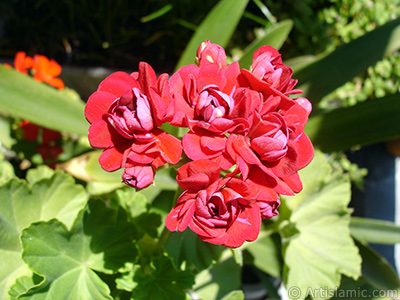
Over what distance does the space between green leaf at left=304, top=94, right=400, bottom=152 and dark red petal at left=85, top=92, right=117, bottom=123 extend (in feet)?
2.10

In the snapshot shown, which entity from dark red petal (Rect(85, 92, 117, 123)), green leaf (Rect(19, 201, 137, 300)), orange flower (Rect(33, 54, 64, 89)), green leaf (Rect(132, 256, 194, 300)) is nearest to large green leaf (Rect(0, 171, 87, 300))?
green leaf (Rect(19, 201, 137, 300))

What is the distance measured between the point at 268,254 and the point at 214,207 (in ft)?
1.88

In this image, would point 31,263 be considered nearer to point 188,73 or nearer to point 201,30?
point 188,73

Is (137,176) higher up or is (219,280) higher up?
(137,176)

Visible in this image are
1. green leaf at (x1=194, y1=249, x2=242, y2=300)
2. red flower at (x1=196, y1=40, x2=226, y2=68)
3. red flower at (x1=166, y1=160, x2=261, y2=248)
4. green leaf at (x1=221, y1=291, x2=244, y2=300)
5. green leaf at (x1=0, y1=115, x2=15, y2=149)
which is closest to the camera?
red flower at (x1=166, y1=160, x2=261, y2=248)

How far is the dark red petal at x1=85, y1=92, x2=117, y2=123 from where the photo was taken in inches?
19.2

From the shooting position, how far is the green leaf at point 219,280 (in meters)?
1.00

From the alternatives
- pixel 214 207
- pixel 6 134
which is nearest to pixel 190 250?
pixel 214 207

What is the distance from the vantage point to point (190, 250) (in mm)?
746

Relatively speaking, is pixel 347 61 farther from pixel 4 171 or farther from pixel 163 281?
Answer: pixel 4 171

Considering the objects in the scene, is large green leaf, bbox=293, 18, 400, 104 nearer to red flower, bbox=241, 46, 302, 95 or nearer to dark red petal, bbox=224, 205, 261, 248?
red flower, bbox=241, 46, 302, 95

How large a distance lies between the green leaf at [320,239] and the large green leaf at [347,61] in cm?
21

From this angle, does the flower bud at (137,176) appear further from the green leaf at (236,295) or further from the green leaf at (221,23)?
the green leaf at (221,23)

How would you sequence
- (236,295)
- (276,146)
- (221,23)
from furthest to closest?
(221,23)
(236,295)
(276,146)
